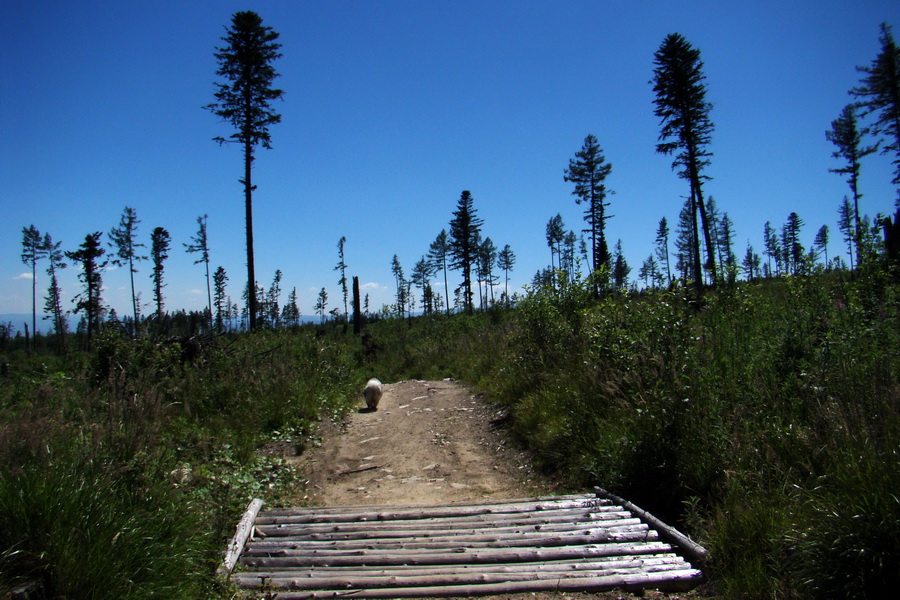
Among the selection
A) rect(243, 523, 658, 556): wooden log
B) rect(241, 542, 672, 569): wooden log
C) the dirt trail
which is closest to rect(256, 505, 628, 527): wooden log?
rect(243, 523, 658, 556): wooden log

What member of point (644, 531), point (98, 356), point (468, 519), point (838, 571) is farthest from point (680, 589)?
point (98, 356)

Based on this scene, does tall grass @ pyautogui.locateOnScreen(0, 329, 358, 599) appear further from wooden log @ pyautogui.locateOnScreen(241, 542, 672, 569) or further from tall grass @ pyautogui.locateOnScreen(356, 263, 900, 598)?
tall grass @ pyautogui.locateOnScreen(356, 263, 900, 598)

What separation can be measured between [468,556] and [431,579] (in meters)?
0.38

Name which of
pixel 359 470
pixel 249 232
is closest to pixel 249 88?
pixel 249 232

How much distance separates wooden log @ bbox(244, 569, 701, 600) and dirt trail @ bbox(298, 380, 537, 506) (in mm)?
2054

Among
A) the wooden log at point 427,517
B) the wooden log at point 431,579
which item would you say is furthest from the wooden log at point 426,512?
the wooden log at point 431,579

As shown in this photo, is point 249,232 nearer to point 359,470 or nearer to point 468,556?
point 359,470

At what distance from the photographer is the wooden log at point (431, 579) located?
8.91 feet

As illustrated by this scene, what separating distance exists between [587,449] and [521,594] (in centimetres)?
236

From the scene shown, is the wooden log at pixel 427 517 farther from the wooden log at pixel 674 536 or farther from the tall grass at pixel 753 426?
the tall grass at pixel 753 426

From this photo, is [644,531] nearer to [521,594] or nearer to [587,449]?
[521,594]

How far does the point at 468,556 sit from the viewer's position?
3.03 metres

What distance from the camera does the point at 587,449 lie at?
4.72 m

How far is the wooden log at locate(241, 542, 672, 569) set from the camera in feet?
9.82
